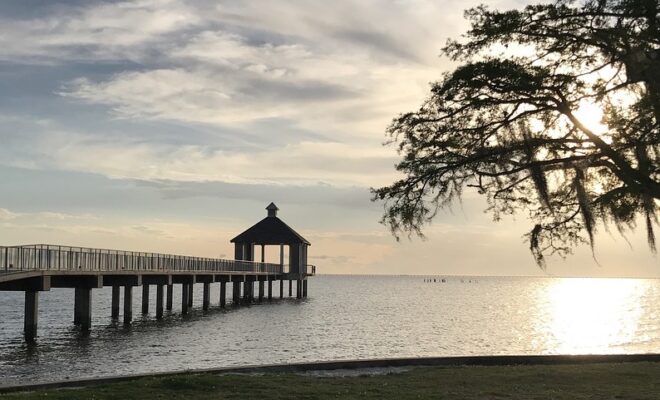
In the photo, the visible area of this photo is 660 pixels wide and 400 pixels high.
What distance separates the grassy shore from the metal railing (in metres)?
15.1

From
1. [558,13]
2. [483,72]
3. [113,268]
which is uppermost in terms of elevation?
[558,13]

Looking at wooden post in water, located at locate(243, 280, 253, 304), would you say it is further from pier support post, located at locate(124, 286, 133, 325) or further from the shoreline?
the shoreline

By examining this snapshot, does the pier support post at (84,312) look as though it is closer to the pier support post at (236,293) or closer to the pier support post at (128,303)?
the pier support post at (128,303)

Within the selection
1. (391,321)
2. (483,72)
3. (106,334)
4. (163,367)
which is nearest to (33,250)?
(163,367)

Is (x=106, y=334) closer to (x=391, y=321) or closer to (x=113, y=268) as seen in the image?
(x=113, y=268)

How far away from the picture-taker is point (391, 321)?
200ft

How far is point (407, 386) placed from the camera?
1597cm

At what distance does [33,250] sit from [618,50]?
24.2 metres

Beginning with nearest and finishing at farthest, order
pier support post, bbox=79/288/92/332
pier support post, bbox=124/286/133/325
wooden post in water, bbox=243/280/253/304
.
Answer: pier support post, bbox=79/288/92/332 → pier support post, bbox=124/286/133/325 → wooden post in water, bbox=243/280/253/304

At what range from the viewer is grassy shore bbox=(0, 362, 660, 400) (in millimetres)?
14492

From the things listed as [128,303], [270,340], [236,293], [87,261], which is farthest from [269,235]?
[87,261]

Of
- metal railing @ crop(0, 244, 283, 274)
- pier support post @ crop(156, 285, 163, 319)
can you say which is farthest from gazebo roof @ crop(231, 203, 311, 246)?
pier support post @ crop(156, 285, 163, 319)

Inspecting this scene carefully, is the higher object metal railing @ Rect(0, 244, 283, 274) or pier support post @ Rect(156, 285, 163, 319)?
metal railing @ Rect(0, 244, 283, 274)

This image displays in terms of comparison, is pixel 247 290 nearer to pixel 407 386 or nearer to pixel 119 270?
pixel 119 270
